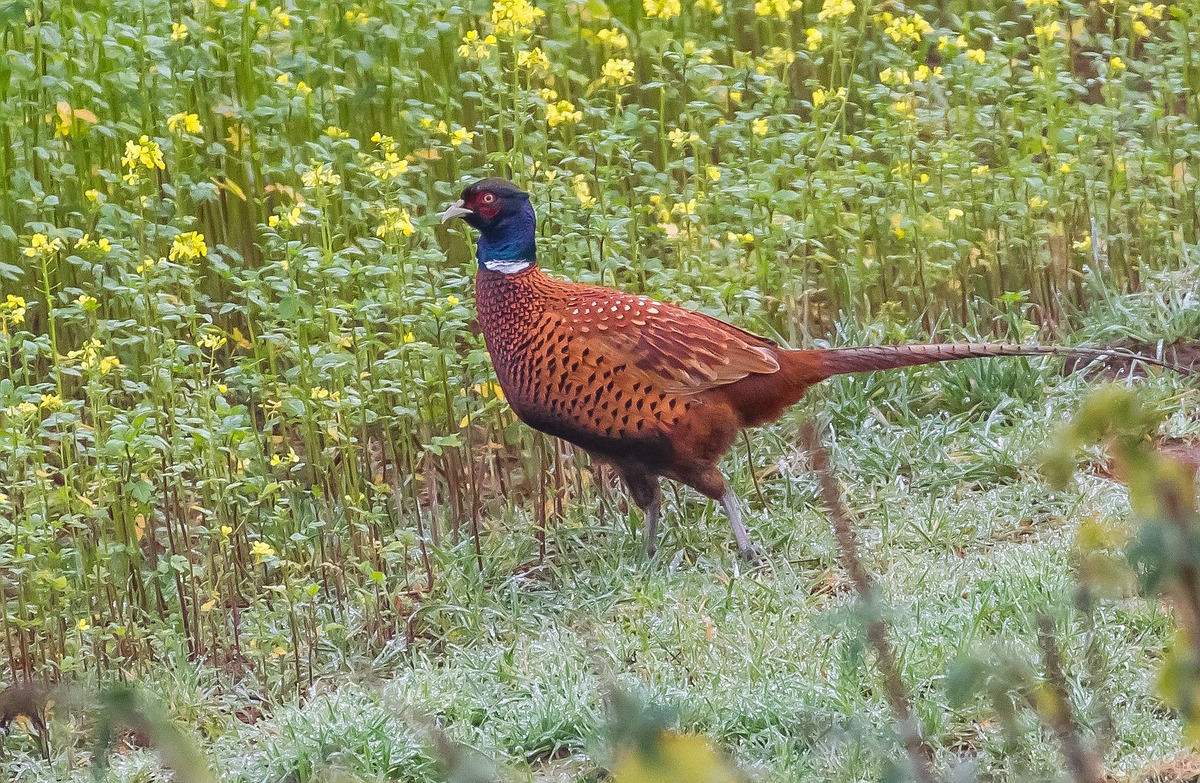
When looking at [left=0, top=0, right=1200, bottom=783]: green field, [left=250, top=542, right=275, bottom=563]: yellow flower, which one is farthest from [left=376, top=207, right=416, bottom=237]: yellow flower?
→ [left=250, top=542, right=275, bottom=563]: yellow flower

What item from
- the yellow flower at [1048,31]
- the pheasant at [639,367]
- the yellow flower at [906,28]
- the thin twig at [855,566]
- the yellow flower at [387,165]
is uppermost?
the thin twig at [855,566]

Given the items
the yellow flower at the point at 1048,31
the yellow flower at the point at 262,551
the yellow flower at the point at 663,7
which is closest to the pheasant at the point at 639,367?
the yellow flower at the point at 262,551

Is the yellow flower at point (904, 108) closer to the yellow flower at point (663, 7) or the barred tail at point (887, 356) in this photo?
the yellow flower at point (663, 7)

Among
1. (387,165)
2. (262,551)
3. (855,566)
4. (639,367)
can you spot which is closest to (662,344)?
(639,367)

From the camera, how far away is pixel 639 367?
4.12 metres

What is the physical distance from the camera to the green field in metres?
3.46

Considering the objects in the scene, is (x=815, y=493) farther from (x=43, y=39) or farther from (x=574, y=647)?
(x=43, y=39)

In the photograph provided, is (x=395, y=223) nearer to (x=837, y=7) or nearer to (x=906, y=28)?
(x=837, y=7)

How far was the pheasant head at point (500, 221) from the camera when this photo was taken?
14.3ft

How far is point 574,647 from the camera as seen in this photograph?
3783 millimetres

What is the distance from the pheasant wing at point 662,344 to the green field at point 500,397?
44 cm

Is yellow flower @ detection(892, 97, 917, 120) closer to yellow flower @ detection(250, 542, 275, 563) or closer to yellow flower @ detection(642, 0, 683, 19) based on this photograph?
yellow flower @ detection(642, 0, 683, 19)

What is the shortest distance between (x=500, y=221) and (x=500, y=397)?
0.61 meters

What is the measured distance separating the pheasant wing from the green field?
44 cm
